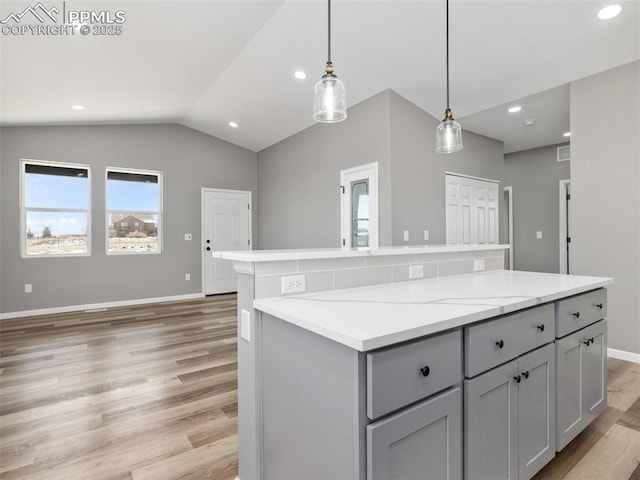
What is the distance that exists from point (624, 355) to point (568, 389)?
7.38ft

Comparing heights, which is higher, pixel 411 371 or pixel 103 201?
pixel 103 201

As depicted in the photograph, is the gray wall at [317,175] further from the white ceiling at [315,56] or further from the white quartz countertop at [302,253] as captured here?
the white quartz countertop at [302,253]

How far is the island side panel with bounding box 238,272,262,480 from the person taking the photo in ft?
4.47

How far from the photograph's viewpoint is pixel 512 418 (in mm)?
1296

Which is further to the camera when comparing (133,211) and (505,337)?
(133,211)

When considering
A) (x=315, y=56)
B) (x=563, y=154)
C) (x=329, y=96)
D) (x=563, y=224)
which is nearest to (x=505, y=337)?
(x=329, y=96)

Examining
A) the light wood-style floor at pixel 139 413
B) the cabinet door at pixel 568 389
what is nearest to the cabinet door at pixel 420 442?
the cabinet door at pixel 568 389

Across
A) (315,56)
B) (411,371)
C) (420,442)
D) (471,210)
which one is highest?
(315,56)

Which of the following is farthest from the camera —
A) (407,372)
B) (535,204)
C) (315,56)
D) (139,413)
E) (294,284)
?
(535,204)

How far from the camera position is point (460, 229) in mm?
4770

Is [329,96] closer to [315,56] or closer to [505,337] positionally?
[505,337]

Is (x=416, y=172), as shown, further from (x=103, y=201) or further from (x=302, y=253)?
(x=103, y=201)

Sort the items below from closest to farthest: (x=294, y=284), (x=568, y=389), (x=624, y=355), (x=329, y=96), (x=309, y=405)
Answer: (x=309, y=405) < (x=294, y=284) < (x=568, y=389) < (x=329, y=96) < (x=624, y=355)

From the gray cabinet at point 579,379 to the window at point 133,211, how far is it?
586cm
